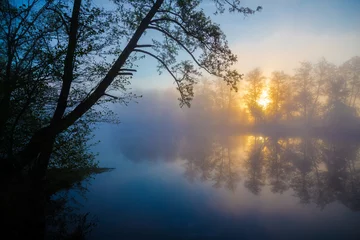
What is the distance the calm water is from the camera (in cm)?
922

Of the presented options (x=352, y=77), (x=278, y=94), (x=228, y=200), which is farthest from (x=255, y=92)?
(x=228, y=200)

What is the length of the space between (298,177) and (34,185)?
2075 centimetres

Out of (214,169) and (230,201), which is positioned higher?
(214,169)

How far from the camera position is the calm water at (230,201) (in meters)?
9.22

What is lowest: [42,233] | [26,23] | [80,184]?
[42,233]

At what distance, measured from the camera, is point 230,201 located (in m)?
12.9

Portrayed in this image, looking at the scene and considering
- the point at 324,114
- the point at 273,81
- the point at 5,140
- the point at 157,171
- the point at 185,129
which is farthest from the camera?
the point at 185,129

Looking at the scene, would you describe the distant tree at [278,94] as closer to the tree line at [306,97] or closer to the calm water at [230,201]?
the tree line at [306,97]

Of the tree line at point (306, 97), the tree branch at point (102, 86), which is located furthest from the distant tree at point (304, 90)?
the tree branch at point (102, 86)

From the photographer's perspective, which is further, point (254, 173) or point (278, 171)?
point (278, 171)

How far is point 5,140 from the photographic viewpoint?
7.86 meters

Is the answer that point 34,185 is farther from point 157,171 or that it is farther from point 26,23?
point 157,171

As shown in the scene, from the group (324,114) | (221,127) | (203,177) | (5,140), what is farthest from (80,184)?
(324,114)

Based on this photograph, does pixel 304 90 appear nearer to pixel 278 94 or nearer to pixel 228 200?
pixel 278 94
